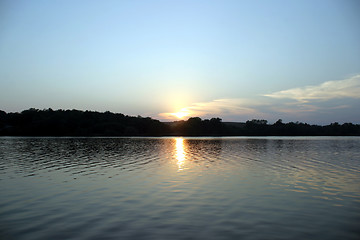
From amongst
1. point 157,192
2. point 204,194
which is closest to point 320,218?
point 204,194

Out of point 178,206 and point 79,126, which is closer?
point 178,206

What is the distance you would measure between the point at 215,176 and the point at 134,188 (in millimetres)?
7766

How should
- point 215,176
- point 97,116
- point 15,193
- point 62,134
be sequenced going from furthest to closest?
1. point 97,116
2. point 62,134
3. point 215,176
4. point 15,193

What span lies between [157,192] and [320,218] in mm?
8979

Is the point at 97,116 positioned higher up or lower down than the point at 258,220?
higher up

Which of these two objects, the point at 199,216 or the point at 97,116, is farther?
the point at 97,116

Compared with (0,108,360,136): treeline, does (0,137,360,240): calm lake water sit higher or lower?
lower

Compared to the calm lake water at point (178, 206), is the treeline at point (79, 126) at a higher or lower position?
higher

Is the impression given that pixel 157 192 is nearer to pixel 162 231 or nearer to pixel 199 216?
pixel 199 216

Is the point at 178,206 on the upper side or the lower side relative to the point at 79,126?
lower

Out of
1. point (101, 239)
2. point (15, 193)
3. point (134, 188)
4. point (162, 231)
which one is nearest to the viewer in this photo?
point (101, 239)

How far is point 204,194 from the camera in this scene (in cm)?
1673

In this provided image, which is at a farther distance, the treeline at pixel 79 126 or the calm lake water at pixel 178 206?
the treeline at pixel 79 126

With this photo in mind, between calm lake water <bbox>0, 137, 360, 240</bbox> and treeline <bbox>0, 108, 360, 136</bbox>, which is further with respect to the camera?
treeline <bbox>0, 108, 360, 136</bbox>
